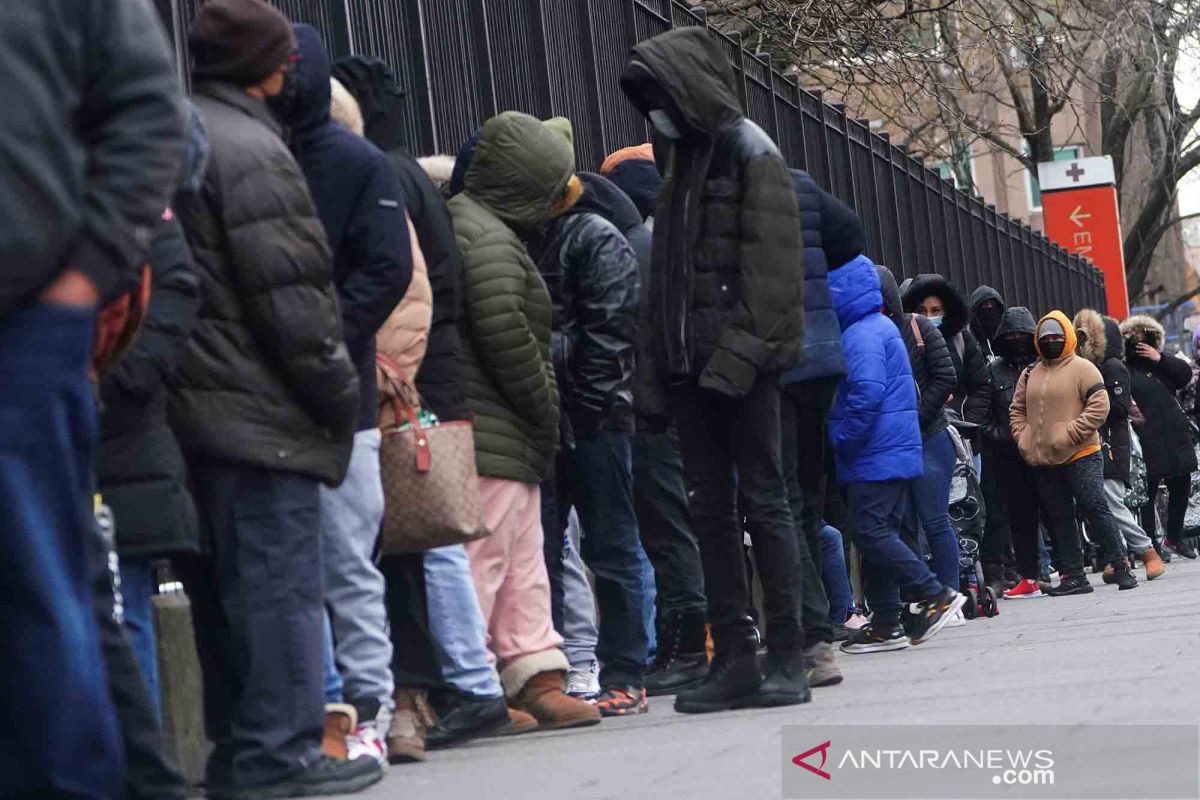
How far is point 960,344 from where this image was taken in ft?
44.2

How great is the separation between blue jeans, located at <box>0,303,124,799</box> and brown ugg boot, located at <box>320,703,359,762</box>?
90.2 inches

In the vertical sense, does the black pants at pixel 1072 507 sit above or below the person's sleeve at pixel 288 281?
below

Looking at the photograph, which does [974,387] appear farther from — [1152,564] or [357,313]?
[357,313]

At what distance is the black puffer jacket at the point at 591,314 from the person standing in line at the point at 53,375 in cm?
395

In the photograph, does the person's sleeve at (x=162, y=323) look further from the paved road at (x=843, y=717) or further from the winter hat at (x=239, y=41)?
the paved road at (x=843, y=717)

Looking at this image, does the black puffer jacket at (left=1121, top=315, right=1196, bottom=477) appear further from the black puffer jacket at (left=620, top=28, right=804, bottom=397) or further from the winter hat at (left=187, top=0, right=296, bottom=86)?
the winter hat at (left=187, top=0, right=296, bottom=86)

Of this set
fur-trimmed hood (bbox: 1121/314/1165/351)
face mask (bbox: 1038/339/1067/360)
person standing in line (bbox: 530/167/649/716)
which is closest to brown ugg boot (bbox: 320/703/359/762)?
person standing in line (bbox: 530/167/649/716)

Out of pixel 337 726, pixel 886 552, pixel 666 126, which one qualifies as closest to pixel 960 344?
pixel 886 552

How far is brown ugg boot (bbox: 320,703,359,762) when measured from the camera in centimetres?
552

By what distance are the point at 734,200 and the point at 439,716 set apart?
182cm

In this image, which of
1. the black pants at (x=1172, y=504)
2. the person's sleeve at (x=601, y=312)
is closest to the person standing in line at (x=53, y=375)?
the person's sleeve at (x=601, y=312)

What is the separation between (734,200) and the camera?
6938 millimetres

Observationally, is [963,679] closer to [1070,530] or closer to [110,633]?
[110,633]

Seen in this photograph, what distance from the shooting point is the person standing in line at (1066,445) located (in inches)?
567
